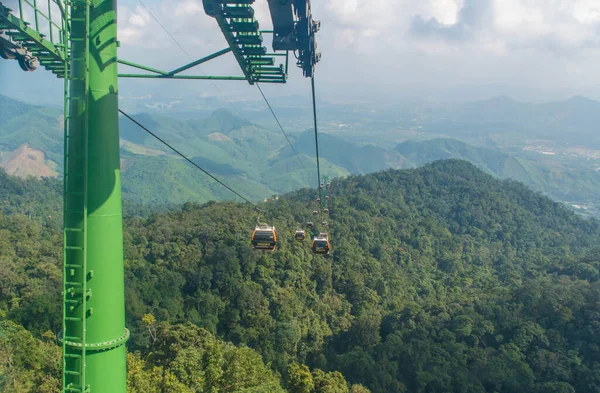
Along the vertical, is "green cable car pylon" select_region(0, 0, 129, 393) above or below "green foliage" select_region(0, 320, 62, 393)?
above

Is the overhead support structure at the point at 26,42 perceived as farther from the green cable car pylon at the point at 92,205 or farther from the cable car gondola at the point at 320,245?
the cable car gondola at the point at 320,245

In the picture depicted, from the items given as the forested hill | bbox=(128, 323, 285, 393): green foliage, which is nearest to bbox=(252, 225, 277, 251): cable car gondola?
bbox=(128, 323, 285, 393): green foliage

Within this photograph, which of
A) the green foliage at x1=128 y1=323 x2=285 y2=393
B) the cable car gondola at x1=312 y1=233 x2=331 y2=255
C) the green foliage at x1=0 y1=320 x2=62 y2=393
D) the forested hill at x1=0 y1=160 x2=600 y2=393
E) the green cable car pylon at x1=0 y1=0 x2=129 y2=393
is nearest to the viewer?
the green cable car pylon at x1=0 y1=0 x2=129 y2=393

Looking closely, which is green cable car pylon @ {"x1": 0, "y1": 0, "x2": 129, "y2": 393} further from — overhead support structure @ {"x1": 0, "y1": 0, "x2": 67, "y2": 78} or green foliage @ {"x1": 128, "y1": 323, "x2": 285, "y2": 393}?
green foliage @ {"x1": 128, "y1": 323, "x2": 285, "y2": 393}

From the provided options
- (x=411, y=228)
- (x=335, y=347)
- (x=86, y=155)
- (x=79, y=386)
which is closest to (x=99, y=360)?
(x=79, y=386)

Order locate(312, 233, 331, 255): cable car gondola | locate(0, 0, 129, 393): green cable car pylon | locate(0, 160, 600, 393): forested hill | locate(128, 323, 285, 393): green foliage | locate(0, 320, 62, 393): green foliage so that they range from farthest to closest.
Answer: locate(0, 160, 600, 393): forested hill < locate(312, 233, 331, 255): cable car gondola < locate(128, 323, 285, 393): green foliage < locate(0, 320, 62, 393): green foliage < locate(0, 0, 129, 393): green cable car pylon

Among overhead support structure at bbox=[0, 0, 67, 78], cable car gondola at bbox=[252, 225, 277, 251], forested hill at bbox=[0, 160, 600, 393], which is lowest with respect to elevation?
forested hill at bbox=[0, 160, 600, 393]

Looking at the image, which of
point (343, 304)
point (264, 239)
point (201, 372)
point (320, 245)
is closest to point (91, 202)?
point (264, 239)
